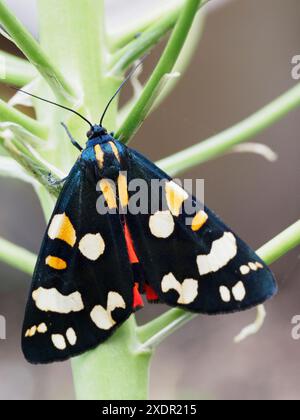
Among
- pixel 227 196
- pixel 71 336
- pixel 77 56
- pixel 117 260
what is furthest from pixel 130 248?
pixel 227 196

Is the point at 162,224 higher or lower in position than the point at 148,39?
lower

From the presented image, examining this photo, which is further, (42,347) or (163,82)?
(42,347)

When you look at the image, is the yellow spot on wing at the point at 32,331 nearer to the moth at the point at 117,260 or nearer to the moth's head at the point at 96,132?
the moth at the point at 117,260

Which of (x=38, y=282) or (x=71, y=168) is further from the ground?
(x=71, y=168)

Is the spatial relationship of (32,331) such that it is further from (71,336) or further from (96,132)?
(96,132)
